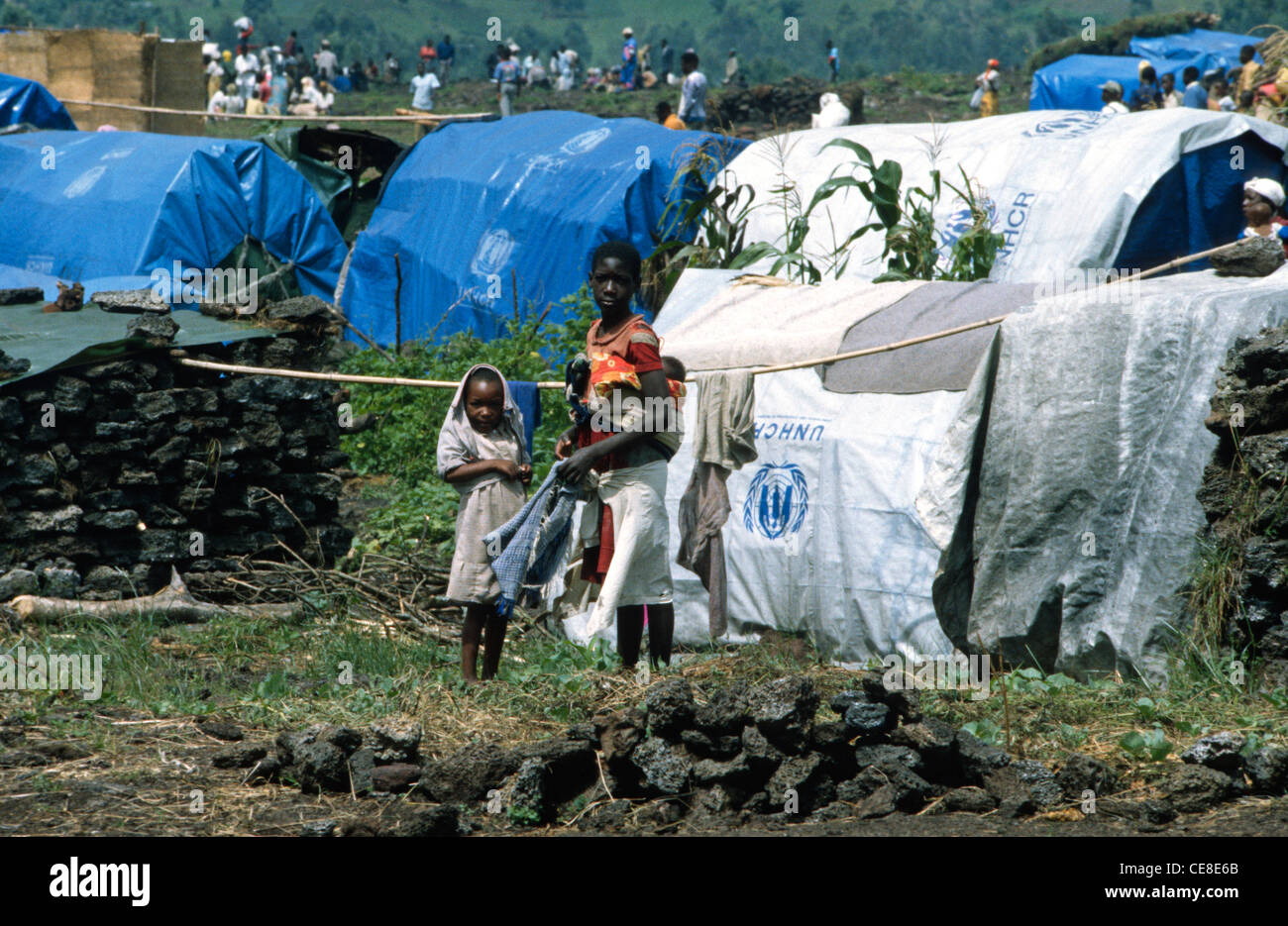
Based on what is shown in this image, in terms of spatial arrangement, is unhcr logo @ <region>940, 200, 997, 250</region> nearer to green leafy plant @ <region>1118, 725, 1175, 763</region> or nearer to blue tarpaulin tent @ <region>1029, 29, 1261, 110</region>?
green leafy plant @ <region>1118, 725, 1175, 763</region>

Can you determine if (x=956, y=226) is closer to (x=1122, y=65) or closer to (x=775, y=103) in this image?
(x=1122, y=65)

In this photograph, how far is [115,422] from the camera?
7035mm

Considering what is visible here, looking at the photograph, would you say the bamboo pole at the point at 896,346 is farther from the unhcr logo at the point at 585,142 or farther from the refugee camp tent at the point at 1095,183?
the unhcr logo at the point at 585,142

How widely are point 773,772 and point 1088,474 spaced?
6.53 feet

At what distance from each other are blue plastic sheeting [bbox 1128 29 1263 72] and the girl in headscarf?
71.2 feet

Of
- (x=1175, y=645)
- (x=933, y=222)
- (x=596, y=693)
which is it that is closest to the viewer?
(x=596, y=693)

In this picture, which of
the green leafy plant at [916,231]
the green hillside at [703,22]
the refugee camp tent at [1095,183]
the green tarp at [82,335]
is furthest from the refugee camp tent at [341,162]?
the green hillside at [703,22]

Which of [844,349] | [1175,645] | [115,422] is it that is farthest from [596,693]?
[115,422]

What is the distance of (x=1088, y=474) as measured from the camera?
5203 millimetres

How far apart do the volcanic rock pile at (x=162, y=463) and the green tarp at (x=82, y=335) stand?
0.06 m

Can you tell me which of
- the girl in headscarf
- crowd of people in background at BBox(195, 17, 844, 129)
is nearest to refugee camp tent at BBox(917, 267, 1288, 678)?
the girl in headscarf

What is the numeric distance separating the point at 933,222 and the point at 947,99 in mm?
24873

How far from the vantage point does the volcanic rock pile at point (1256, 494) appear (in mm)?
4656
